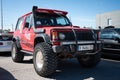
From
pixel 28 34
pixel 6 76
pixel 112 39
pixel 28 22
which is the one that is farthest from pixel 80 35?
pixel 112 39

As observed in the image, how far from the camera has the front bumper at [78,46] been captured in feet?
19.3

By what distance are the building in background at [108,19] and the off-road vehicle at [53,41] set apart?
3707 centimetres

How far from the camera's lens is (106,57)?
10.7 m

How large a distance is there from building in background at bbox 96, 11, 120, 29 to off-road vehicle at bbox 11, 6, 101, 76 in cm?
3707

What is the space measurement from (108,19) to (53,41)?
140ft

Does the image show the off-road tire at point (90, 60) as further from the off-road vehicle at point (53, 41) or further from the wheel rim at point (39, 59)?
the wheel rim at point (39, 59)

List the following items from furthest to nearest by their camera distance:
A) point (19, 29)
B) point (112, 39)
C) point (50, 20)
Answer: point (112, 39) → point (19, 29) → point (50, 20)

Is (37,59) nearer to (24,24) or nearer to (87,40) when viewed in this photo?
(87,40)

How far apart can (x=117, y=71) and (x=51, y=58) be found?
8.14ft

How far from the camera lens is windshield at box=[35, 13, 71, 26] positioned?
25.2 ft

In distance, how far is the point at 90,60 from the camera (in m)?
7.61

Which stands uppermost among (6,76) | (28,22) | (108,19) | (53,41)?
(108,19)

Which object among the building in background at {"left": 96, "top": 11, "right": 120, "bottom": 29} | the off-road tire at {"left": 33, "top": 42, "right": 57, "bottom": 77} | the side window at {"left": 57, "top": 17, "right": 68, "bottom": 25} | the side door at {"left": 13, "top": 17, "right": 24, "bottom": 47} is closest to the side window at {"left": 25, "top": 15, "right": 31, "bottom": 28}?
the side door at {"left": 13, "top": 17, "right": 24, "bottom": 47}

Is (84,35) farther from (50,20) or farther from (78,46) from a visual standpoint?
(50,20)
